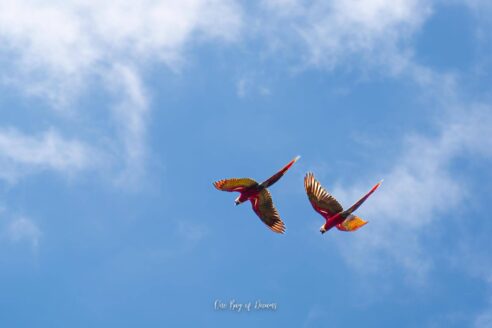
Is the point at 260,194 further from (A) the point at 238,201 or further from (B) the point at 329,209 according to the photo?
(B) the point at 329,209

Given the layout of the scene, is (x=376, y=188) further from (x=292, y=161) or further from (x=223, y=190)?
(x=223, y=190)

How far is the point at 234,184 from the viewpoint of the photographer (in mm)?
68688

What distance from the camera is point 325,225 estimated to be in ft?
221

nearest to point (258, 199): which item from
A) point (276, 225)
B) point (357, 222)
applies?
point (276, 225)

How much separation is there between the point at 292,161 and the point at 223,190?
598cm

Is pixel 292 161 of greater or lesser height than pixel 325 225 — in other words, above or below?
Result: above

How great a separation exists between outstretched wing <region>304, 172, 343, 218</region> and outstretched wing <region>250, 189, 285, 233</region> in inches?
190

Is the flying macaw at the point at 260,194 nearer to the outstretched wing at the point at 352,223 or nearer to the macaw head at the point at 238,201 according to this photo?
the macaw head at the point at 238,201

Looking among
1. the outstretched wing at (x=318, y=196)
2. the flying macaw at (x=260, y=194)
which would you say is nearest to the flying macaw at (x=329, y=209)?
the outstretched wing at (x=318, y=196)

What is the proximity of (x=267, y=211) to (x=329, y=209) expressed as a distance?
6.17m

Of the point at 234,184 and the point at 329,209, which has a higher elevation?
the point at 234,184

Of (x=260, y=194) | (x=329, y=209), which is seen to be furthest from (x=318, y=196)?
(x=260, y=194)

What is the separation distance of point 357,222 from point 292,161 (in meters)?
7.10

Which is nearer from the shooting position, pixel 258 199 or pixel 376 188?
pixel 376 188
